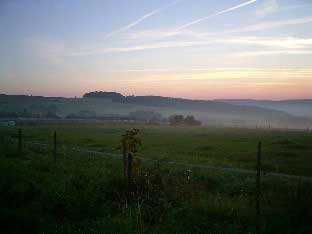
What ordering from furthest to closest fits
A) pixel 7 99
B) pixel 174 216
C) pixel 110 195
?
pixel 7 99 → pixel 110 195 → pixel 174 216

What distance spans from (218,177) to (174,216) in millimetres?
7377

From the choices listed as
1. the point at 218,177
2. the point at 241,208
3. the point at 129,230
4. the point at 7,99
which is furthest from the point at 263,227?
the point at 7,99

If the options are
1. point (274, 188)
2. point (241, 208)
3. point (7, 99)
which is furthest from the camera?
point (7, 99)

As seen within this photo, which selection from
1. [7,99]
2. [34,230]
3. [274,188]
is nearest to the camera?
[34,230]

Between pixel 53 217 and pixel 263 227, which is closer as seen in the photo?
pixel 263 227

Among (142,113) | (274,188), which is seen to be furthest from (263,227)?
(142,113)

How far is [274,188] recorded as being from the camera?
14258 millimetres

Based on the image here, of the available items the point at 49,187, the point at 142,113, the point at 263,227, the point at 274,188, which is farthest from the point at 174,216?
the point at 142,113

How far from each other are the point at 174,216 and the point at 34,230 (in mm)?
3302

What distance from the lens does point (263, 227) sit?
8.48 meters

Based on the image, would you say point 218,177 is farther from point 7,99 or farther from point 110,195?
point 7,99

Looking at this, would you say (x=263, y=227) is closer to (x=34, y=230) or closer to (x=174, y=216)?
(x=174, y=216)

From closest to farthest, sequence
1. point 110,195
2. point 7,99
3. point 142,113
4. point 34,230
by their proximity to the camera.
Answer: point 34,230
point 110,195
point 142,113
point 7,99

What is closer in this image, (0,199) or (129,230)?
(129,230)
